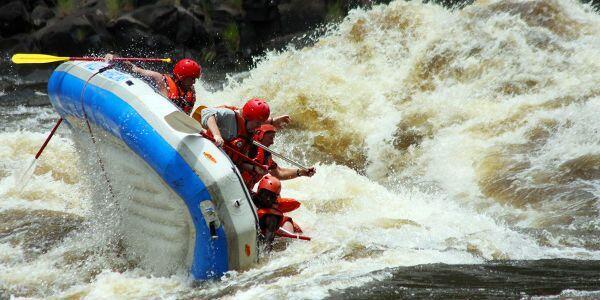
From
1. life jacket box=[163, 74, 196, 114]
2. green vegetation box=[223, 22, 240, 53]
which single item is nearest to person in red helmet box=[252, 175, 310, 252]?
life jacket box=[163, 74, 196, 114]

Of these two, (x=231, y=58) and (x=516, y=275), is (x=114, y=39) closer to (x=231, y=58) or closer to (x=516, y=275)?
(x=231, y=58)

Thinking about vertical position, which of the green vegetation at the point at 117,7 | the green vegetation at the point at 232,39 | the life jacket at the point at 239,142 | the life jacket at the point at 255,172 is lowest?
the life jacket at the point at 255,172

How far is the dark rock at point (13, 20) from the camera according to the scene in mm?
15844

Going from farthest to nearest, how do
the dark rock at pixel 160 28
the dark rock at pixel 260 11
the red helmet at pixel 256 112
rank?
the dark rock at pixel 260 11 < the dark rock at pixel 160 28 < the red helmet at pixel 256 112

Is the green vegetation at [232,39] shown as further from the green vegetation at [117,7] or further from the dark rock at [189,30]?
the green vegetation at [117,7]

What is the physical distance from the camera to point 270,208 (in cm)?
573

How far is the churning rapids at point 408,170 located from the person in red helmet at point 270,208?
0.57ft

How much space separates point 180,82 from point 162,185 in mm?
2132

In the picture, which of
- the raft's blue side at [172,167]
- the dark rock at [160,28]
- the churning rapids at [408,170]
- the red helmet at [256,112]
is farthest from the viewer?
the dark rock at [160,28]

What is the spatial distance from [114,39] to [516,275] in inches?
489

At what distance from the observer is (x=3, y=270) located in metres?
5.68

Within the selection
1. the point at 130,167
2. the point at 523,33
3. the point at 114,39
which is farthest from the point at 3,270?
the point at 114,39

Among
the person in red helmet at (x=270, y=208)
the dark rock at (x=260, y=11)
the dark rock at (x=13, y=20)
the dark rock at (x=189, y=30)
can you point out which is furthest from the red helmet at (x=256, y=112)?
the dark rock at (x=13, y=20)

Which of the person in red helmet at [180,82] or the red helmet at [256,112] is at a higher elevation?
the person in red helmet at [180,82]
